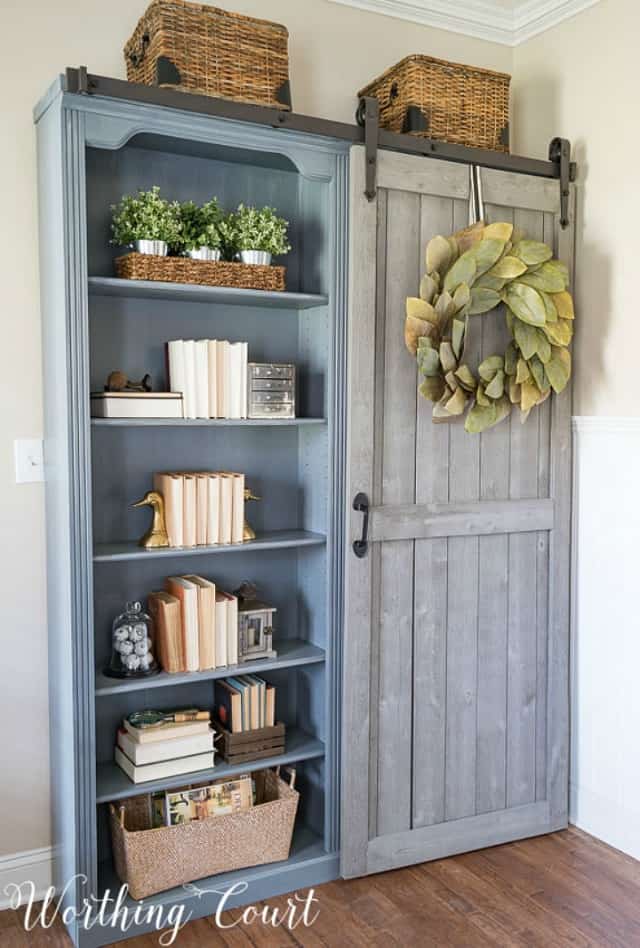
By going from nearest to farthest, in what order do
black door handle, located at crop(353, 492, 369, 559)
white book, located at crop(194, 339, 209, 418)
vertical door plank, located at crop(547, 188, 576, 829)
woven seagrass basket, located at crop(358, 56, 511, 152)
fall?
white book, located at crop(194, 339, 209, 418) → black door handle, located at crop(353, 492, 369, 559) → woven seagrass basket, located at crop(358, 56, 511, 152) → vertical door plank, located at crop(547, 188, 576, 829)

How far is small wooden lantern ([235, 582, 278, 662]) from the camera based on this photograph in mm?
2621

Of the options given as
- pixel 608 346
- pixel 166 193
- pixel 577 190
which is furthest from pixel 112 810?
pixel 577 190

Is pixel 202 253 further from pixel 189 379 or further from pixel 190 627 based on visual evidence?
pixel 190 627

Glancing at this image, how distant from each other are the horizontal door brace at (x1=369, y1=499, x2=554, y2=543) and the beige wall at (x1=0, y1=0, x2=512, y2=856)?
986mm

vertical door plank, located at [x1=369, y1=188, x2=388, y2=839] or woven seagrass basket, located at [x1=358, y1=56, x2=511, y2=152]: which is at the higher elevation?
woven seagrass basket, located at [x1=358, y1=56, x2=511, y2=152]

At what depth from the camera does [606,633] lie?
2.89 meters

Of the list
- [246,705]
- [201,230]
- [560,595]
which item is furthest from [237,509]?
[560,595]

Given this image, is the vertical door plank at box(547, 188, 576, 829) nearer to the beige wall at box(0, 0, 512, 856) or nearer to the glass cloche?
the glass cloche

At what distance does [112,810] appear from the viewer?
2502 mm

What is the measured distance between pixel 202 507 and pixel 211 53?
3.97 feet

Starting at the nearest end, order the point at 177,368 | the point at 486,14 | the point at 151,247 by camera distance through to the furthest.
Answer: the point at 151,247, the point at 177,368, the point at 486,14

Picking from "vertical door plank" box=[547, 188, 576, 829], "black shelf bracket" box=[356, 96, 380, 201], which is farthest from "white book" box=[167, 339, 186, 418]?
"vertical door plank" box=[547, 188, 576, 829]

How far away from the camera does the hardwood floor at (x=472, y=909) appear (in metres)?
2.36

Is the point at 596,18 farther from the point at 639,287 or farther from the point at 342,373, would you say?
the point at 342,373
